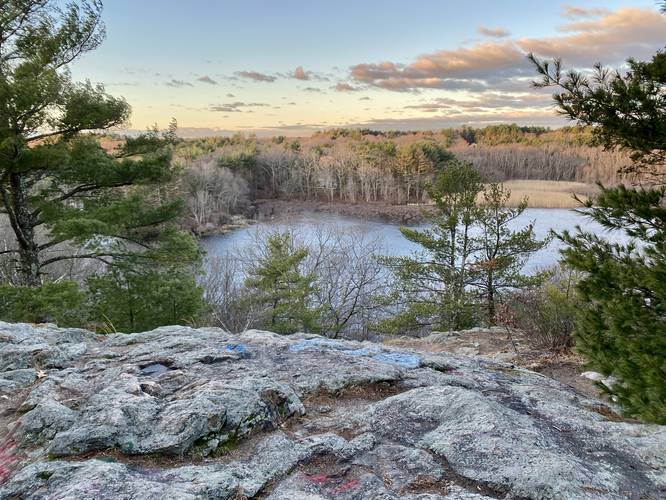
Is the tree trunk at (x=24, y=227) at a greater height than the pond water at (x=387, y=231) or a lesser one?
greater

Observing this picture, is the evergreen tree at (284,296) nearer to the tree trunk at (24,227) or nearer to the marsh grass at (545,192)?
the tree trunk at (24,227)

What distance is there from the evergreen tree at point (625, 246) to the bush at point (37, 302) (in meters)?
8.80

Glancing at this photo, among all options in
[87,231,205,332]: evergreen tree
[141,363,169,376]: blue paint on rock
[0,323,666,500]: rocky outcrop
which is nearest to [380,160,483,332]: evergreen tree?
[87,231,205,332]: evergreen tree

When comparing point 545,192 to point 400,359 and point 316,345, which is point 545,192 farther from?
point 316,345

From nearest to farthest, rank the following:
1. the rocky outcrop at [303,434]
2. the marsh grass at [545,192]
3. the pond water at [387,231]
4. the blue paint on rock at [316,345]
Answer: the rocky outcrop at [303,434] → the blue paint on rock at [316,345] → the pond water at [387,231] → the marsh grass at [545,192]

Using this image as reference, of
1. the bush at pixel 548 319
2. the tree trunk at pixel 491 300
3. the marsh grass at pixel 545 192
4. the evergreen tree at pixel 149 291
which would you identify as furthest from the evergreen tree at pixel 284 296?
the marsh grass at pixel 545 192

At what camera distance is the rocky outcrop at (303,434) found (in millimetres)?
1881

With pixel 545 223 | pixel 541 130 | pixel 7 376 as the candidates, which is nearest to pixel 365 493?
pixel 7 376

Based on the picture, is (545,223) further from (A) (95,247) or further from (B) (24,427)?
(B) (24,427)

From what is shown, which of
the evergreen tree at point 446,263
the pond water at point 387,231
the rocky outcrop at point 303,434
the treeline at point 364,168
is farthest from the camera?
the treeline at point 364,168

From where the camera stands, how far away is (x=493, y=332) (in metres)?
11.9

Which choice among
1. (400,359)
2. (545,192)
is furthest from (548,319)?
(545,192)

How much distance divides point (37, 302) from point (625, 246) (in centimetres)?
948

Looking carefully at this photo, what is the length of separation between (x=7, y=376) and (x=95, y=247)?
308 inches
